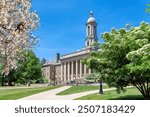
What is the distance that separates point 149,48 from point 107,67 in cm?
1011

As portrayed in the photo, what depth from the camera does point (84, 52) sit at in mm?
143250

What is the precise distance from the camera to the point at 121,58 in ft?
80.1

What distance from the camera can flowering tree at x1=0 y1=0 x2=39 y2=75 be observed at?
19.3 m

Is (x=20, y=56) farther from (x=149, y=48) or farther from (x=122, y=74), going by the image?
(x=149, y=48)

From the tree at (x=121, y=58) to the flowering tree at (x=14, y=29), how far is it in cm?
603

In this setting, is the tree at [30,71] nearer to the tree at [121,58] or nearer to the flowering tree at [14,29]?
the tree at [121,58]

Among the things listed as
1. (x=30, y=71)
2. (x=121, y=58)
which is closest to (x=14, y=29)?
(x=121, y=58)

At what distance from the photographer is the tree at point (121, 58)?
22906 millimetres

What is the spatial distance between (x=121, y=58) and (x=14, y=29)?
8.24 meters

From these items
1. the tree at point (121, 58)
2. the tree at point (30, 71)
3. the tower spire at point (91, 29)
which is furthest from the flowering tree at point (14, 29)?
the tower spire at point (91, 29)

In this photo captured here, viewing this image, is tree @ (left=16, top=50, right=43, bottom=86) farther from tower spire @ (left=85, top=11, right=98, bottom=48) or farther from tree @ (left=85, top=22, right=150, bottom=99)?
tree @ (left=85, top=22, right=150, bottom=99)

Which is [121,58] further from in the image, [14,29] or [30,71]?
[30,71]

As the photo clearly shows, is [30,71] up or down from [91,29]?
down

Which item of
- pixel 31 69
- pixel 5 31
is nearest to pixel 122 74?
pixel 5 31
